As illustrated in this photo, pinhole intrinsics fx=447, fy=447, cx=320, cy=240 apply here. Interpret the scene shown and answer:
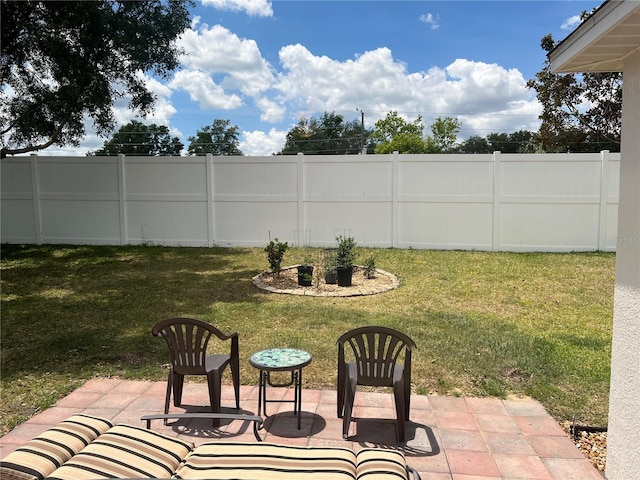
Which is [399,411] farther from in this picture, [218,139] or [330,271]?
[218,139]

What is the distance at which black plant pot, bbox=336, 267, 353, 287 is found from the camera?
8.04m

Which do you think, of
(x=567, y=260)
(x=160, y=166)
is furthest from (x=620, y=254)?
(x=160, y=166)

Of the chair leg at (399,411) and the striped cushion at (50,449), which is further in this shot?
the chair leg at (399,411)

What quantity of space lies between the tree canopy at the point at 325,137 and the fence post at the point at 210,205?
24734 mm

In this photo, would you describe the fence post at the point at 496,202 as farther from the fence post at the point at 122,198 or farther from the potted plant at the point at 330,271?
the fence post at the point at 122,198

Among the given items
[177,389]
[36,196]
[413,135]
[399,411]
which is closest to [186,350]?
[177,389]

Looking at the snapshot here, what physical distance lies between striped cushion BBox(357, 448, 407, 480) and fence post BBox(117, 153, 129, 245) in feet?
37.6

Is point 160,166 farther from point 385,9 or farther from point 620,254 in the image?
point 620,254

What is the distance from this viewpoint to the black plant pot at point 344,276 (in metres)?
8.04

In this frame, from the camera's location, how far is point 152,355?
4758 mm

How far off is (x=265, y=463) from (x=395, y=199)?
31.8ft

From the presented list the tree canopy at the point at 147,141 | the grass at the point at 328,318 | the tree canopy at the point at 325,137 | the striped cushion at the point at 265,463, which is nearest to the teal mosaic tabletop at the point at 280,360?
the grass at the point at 328,318

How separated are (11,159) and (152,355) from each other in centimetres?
1049

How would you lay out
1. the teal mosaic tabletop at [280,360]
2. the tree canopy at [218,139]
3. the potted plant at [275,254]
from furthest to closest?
1. the tree canopy at [218,139]
2. the potted plant at [275,254]
3. the teal mosaic tabletop at [280,360]
